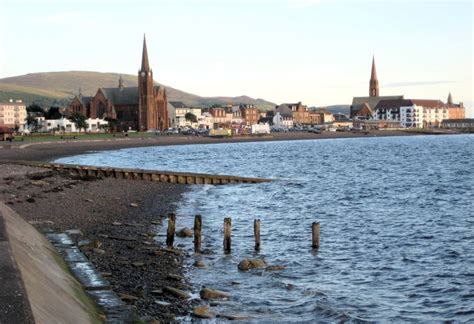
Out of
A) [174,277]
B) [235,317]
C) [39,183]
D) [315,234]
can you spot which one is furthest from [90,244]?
[39,183]

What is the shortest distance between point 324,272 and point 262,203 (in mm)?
21813

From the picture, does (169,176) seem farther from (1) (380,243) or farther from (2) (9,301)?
(2) (9,301)

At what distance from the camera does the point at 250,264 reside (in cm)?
2398

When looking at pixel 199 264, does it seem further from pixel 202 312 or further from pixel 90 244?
pixel 202 312

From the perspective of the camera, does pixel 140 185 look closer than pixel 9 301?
No

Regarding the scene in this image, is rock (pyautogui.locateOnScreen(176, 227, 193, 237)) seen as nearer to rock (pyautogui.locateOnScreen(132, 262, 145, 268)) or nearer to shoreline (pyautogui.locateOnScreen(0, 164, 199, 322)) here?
shoreline (pyautogui.locateOnScreen(0, 164, 199, 322))

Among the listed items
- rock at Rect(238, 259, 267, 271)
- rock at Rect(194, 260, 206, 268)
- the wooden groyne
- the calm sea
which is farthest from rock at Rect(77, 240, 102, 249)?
the wooden groyne

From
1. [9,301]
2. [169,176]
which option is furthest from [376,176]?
[9,301]

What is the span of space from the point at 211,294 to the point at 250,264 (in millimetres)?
4757

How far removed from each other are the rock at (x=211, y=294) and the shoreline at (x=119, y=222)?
71 centimetres

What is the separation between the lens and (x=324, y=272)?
2383cm

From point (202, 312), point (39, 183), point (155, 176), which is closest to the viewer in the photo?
point (202, 312)

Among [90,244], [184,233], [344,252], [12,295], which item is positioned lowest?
[344,252]

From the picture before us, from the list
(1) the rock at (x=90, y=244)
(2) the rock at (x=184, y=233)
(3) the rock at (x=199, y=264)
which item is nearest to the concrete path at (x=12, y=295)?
(1) the rock at (x=90, y=244)
